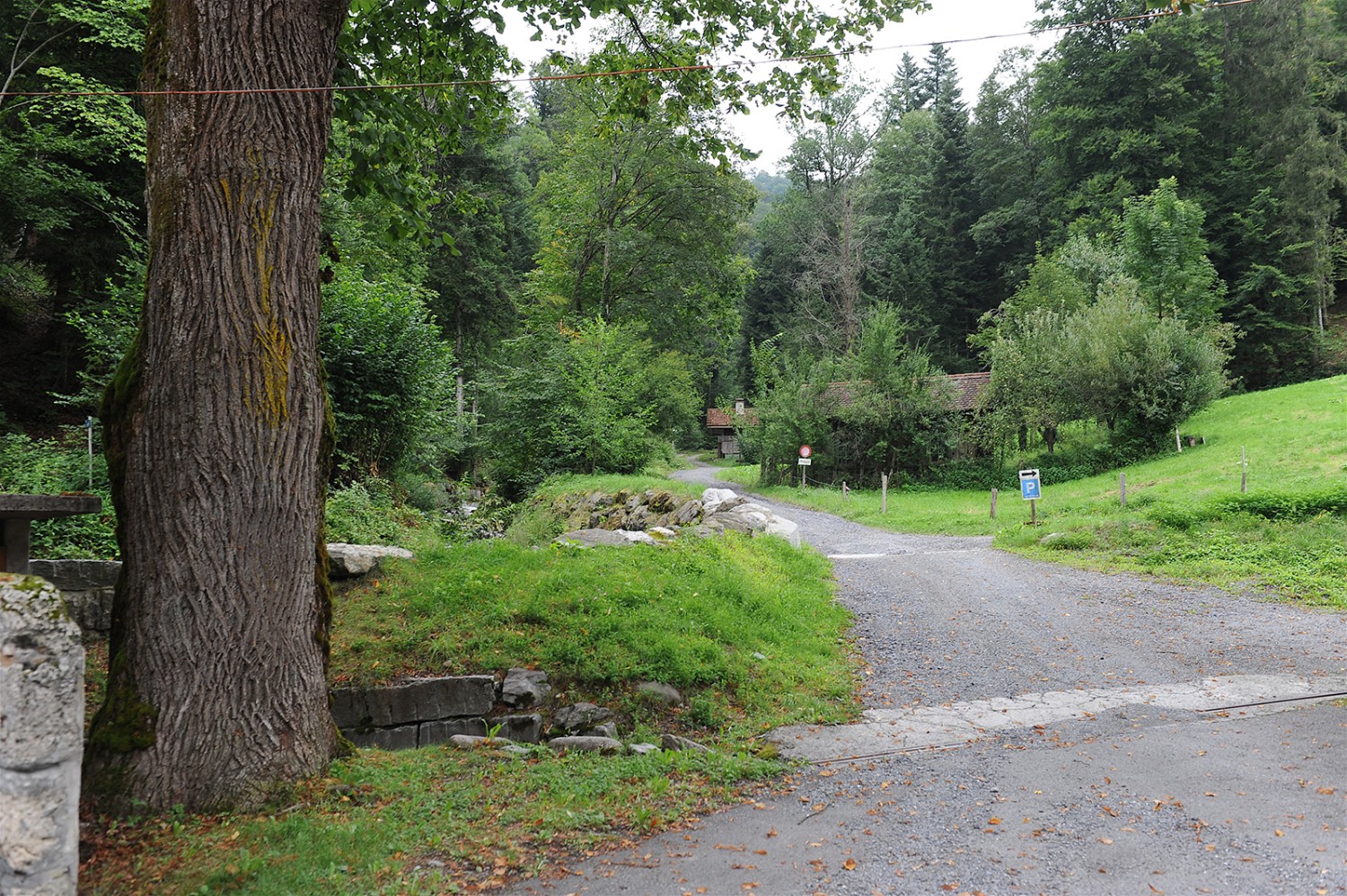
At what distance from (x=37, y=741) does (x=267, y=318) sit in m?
2.26

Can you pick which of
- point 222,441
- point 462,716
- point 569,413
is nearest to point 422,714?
point 462,716

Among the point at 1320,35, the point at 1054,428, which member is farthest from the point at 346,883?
the point at 1320,35

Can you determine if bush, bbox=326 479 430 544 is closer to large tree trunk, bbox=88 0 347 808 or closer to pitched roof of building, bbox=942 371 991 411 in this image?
large tree trunk, bbox=88 0 347 808

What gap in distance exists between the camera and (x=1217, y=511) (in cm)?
1289

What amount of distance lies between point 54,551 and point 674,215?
24.6 meters

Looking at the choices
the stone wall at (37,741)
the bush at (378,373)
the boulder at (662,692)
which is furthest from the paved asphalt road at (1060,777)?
the bush at (378,373)

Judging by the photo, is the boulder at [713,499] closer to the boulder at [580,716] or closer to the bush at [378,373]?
the bush at [378,373]

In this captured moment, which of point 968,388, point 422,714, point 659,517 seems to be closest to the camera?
point 422,714

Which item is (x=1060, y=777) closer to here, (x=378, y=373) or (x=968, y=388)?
(x=378, y=373)

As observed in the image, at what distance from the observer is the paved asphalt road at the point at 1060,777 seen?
335 cm

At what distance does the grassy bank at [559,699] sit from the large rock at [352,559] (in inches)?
6.7

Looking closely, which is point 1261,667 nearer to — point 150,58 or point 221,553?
point 221,553

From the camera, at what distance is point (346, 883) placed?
3.07 meters

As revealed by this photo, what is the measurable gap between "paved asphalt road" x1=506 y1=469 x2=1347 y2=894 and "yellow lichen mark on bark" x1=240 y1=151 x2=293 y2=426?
2.72 m
